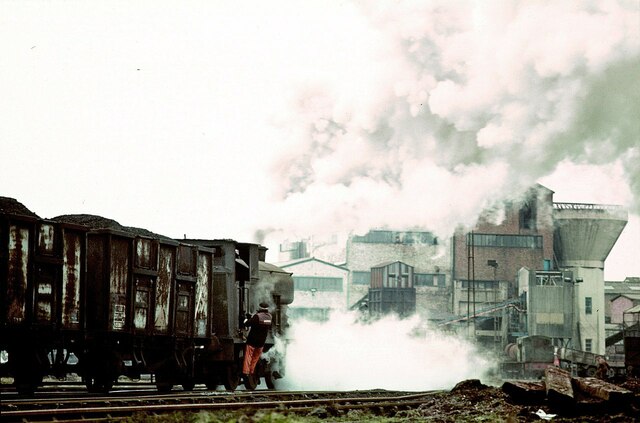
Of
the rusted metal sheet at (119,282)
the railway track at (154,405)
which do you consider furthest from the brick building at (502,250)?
the rusted metal sheet at (119,282)

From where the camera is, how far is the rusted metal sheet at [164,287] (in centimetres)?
1881

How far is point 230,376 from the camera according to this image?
71.9ft

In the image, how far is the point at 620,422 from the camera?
500 inches

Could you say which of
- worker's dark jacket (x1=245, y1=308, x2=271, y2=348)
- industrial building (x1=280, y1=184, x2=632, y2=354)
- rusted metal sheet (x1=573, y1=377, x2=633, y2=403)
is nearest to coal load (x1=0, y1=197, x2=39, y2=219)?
worker's dark jacket (x1=245, y1=308, x2=271, y2=348)

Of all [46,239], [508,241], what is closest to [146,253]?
[46,239]

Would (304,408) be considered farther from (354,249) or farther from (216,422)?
(354,249)

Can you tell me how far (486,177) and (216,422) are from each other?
3254cm

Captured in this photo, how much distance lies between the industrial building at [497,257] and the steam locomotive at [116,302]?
5956 centimetres

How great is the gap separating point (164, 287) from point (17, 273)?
14.5ft

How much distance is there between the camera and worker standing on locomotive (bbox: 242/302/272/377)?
840 inches

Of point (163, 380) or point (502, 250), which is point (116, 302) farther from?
point (502, 250)

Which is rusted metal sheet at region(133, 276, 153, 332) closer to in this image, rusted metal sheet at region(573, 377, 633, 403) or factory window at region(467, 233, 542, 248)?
rusted metal sheet at region(573, 377, 633, 403)

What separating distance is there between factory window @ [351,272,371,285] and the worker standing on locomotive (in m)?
65.9

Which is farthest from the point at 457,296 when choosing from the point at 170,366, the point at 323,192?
the point at 170,366
